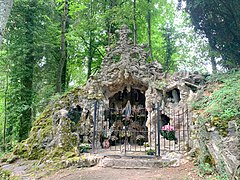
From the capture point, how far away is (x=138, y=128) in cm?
1006

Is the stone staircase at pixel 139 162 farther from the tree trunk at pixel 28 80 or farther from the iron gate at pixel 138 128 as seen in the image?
the tree trunk at pixel 28 80

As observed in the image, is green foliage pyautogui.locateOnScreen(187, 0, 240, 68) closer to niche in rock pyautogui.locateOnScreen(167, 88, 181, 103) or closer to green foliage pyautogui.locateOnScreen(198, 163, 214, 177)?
niche in rock pyautogui.locateOnScreen(167, 88, 181, 103)

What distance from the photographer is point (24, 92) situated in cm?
1147

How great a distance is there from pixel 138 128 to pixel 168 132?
2.13 m

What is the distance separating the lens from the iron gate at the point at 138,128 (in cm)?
781

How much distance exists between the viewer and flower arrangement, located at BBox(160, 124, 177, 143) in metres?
7.81

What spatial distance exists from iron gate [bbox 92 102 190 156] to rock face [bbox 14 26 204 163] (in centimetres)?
31

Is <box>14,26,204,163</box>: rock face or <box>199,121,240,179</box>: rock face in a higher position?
<box>14,26,204,163</box>: rock face

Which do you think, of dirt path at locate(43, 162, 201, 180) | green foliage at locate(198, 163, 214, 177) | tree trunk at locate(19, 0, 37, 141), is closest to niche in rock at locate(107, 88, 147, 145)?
dirt path at locate(43, 162, 201, 180)

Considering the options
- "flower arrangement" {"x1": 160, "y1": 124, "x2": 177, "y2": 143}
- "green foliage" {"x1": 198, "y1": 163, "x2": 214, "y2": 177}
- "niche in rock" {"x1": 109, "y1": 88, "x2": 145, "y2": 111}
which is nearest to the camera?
"green foliage" {"x1": 198, "y1": 163, "x2": 214, "y2": 177}

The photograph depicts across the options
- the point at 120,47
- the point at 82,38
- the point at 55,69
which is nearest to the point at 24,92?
the point at 55,69

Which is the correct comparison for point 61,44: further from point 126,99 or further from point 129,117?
point 129,117

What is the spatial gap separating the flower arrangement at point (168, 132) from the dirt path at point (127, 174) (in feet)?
7.45

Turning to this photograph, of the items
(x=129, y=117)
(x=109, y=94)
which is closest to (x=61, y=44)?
(x=109, y=94)
